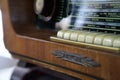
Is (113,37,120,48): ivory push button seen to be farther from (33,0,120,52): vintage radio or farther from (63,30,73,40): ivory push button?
(63,30,73,40): ivory push button

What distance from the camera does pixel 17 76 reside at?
0.66m

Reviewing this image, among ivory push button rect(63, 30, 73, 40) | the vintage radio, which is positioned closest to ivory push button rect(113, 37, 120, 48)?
the vintage radio

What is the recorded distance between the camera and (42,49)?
522 millimetres

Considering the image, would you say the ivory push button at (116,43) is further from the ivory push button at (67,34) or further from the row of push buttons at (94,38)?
the ivory push button at (67,34)

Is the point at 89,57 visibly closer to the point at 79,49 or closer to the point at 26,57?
the point at 79,49

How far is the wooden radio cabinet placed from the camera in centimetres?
40

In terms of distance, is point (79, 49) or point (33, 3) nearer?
point (79, 49)

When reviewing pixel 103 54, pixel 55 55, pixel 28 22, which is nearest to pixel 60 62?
pixel 55 55

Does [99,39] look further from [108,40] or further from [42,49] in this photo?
[42,49]

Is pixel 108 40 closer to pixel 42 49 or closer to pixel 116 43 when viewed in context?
pixel 116 43

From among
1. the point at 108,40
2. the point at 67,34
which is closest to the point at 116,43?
the point at 108,40

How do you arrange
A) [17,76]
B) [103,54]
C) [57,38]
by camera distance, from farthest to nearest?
[17,76] → [57,38] → [103,54]

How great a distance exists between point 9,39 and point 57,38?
0.55 feet

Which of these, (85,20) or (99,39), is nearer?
(99,39)
